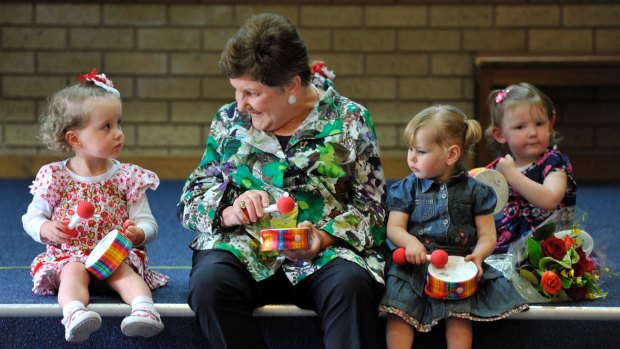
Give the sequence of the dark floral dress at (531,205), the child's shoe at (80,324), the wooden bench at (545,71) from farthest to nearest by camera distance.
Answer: the wooden bench at (545,71), the dark floral dress at (531,205), the child's shoe at (80,324)

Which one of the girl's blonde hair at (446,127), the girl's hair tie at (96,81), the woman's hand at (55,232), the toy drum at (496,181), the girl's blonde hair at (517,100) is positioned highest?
the girl's hair tie at (96,81)

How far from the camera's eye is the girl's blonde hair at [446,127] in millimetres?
2303

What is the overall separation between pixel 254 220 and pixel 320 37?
2940 mm

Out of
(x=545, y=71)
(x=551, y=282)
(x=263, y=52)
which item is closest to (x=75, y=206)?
(x=263, y=52)

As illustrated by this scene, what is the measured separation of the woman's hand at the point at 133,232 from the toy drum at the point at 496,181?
0.90 metres

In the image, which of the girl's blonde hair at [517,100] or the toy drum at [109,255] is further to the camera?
the girl's blonde hair at [517,100]

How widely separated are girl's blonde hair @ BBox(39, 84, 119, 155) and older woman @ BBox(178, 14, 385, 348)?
1.07 ft

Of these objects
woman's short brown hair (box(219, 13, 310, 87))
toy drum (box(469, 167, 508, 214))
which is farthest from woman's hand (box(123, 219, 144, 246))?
toy drum (box(469, 167, 508, 214))

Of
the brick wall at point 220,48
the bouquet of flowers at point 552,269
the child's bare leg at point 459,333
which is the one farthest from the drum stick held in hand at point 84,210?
the brick wall at point 220,48

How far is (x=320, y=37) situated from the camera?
5.01m

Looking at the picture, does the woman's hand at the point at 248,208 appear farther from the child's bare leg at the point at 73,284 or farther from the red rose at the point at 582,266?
the red rose at the point at 582,266

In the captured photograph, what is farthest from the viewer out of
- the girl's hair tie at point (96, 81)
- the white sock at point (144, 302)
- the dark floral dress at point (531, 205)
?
the dark floral dress at point (531, 205)

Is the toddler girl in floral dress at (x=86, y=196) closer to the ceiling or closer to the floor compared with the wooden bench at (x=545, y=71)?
closer to the floor

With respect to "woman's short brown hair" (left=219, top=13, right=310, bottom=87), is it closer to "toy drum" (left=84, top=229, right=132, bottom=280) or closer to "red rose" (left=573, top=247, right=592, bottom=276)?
"toy drum" (left=84, top=229, right=132, bottom=280)
